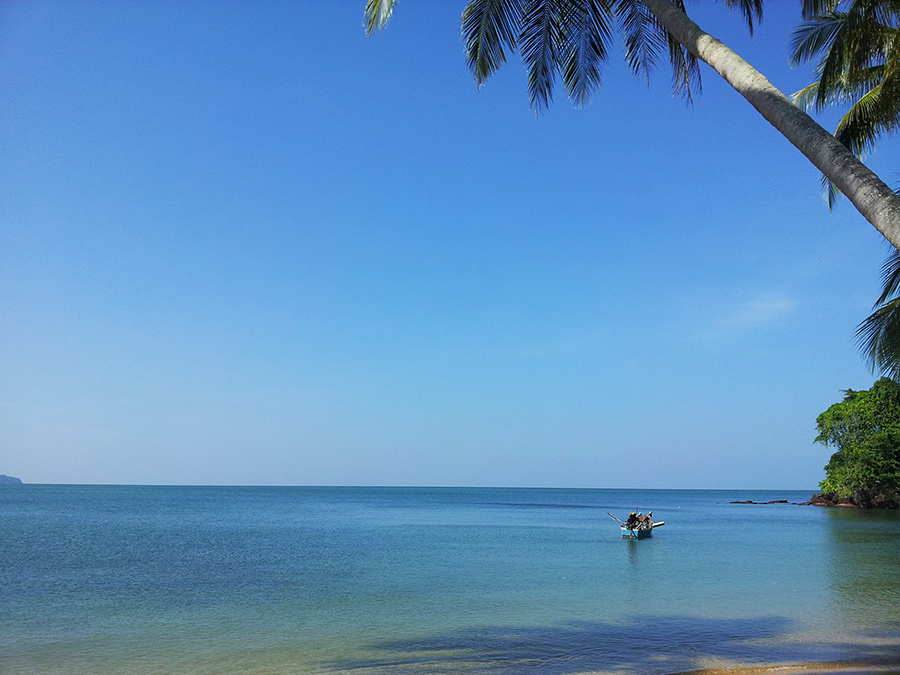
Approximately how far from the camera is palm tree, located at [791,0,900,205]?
7683 mm

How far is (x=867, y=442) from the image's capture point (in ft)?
155

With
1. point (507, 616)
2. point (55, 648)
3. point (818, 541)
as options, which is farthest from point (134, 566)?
point (818, 541)

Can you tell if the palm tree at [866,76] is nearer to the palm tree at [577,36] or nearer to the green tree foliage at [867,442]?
the palm tree at [577,36]

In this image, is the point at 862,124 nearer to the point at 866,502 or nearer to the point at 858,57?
the point at 858,57

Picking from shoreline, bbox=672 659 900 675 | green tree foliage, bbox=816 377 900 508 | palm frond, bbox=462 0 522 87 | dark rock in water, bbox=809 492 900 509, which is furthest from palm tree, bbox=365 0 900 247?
dark rock in water, bbox=809 492 900 509

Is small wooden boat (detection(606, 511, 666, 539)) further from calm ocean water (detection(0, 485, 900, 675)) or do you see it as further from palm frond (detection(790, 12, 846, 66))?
palm frond (detection(790, 12, 846, 66))

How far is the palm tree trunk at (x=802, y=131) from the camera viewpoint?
4289 mm

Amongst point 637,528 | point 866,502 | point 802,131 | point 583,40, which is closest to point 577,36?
point 583,40

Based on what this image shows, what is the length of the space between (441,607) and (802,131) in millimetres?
12319

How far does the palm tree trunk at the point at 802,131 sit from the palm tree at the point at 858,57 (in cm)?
Result: 263

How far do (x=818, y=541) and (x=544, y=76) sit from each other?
29559mm

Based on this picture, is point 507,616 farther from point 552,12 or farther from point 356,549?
point 356,549

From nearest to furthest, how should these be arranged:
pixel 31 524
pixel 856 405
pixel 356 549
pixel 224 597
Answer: pixel 224 597 → pixel 356 549 → pixel 31 524 → pixel 856 405

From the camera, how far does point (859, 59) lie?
319 inches
